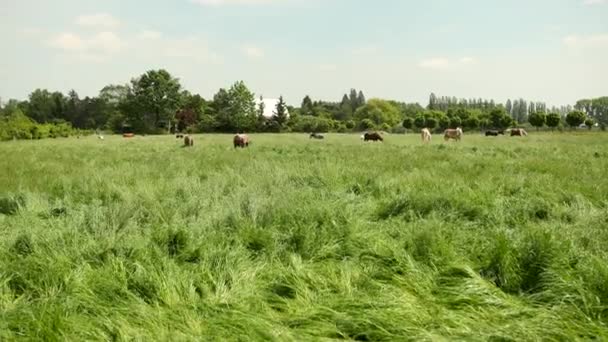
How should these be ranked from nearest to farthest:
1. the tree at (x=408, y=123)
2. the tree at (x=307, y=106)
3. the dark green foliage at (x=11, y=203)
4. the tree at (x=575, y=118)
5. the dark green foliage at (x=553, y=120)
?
the dark green foliage at (x=11, y=203) < the tree at (x=575, y=118) < the dark green foliage at (x=553, y=120) < the tree at (x=408, y=123) < the tree at (x=307, y=106)

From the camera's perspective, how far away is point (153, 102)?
89250 mm

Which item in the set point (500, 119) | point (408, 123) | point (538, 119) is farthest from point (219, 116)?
point (538, 119)

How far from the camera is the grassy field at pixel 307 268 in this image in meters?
3.46

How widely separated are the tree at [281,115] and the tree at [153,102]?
20294 millimetres

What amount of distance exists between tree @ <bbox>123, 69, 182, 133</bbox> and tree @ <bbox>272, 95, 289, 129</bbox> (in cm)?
2029

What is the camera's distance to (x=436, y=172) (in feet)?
38.1

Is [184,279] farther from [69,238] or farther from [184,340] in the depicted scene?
[69,238]

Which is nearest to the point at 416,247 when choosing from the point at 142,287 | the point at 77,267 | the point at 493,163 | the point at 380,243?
the point at 380,243

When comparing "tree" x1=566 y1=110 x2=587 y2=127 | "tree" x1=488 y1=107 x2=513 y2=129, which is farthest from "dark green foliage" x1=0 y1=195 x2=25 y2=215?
"tree" x1=488 y1=107 x2=513 y2=129

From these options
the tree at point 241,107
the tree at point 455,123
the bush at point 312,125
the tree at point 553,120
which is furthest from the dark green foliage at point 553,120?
the tree at point 241,107

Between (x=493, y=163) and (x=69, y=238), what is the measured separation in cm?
1239

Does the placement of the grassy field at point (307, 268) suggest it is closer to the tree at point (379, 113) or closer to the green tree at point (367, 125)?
the green tree at point (367, 125)

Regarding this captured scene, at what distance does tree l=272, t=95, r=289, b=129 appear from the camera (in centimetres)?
9201

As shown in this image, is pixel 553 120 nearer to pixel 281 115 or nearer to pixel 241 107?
pixel 281 115
